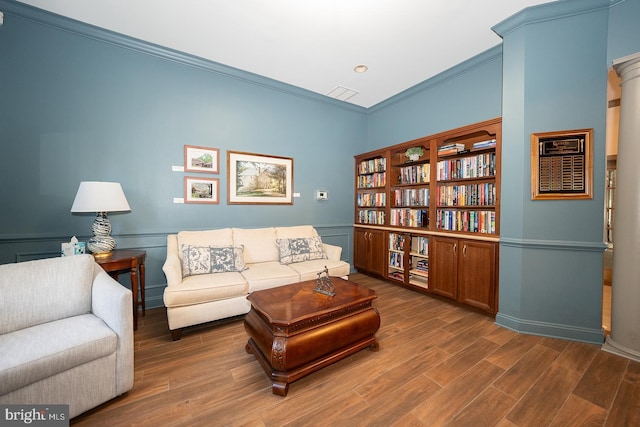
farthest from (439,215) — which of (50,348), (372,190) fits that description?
(50,348)

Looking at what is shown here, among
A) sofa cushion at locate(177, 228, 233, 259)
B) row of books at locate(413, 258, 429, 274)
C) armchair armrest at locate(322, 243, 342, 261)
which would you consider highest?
sofa cushion at locate(177, 228, 233, 259)

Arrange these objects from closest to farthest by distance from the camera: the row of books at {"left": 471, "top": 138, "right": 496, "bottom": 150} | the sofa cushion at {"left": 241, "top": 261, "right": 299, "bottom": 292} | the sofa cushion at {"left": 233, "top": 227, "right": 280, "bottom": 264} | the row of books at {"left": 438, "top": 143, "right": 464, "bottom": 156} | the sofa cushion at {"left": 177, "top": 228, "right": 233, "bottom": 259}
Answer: the sofa cushion at {"left": 241, "top": 261, "right": 299, "bottom": 292}, the row of books at {"left": 471, "top": 138, "right": 496, "bottom": 150}, the sofa cushion at {"left": 177, "top": 228, "right": 233, "bottom": 259}, the row of books at {"left": 438, "top": 143, "right": 464, "bottom": 156}, the sofa cushion at {"left": 233, "top": 227, "right": 280, "bottom": 264}

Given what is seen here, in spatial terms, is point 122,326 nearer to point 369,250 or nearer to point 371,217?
point 369,250

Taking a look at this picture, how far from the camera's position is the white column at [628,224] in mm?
2016

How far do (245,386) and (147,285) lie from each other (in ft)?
6.81

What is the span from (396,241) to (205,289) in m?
2.81

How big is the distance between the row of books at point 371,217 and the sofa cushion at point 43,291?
3.69 m

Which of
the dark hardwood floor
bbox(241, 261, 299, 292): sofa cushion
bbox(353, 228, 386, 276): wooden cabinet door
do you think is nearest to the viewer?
the dark hardwood floor

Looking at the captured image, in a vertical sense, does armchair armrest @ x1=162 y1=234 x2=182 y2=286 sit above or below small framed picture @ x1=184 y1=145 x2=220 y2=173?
below

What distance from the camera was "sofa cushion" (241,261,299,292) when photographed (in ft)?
8.76

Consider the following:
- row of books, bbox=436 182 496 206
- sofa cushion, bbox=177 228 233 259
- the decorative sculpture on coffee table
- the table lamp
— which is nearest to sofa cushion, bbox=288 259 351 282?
the decorative sculpture on coffee table

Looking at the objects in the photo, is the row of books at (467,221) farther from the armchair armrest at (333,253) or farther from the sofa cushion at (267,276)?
the sofa cushion at (267,276)

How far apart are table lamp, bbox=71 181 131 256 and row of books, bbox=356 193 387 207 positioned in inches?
137

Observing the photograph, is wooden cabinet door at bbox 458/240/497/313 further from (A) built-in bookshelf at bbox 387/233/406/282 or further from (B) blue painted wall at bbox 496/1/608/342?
(A) built-in bookshelf at bbox 387/233/406/282
